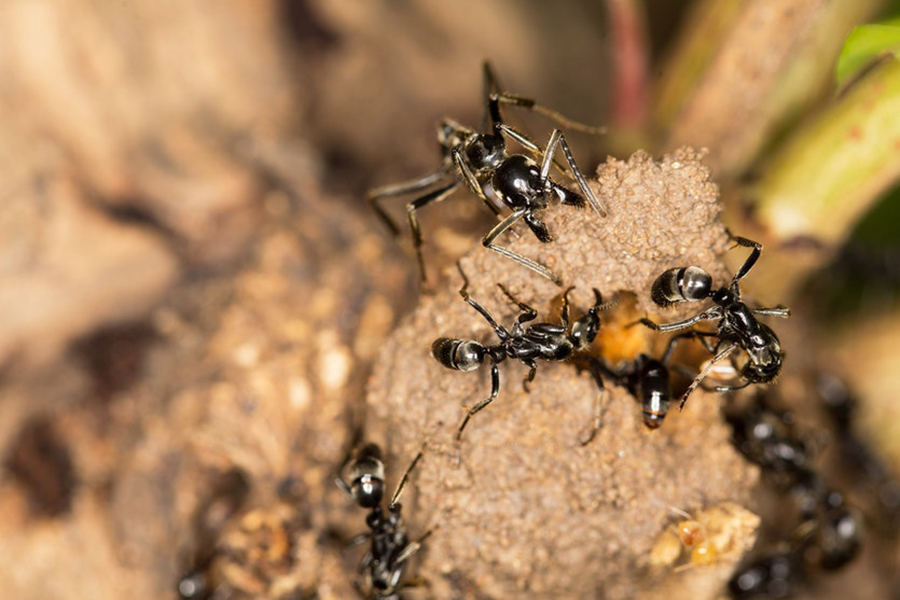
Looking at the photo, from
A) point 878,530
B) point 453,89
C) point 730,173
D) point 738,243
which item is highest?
point 453,89

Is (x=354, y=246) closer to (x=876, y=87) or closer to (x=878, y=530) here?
(x=876, y=87)

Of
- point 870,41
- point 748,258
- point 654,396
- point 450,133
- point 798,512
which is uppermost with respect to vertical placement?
point 450,133

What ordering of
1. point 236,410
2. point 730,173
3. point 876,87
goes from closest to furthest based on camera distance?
point 876,87
point 236,410
point 730,173

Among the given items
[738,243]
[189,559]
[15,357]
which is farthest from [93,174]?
[738,243]

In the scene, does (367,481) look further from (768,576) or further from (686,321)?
(768,576)

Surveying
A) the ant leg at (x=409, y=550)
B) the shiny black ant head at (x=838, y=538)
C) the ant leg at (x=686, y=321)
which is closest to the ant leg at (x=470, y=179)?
the ant leg at (x=686, y=321)

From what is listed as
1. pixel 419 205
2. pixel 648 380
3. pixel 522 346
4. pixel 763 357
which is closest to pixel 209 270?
pixel 419 205

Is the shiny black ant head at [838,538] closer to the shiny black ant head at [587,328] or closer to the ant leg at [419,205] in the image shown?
the shiny black ant head at [587,328]
